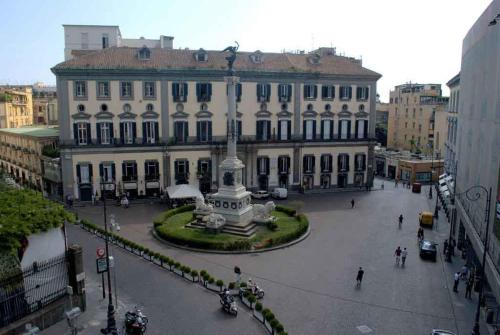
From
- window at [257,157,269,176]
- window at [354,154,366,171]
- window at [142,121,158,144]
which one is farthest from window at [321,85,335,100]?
A: window at [142,121,158,144]

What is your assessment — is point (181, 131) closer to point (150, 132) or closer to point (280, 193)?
point (150, 132)

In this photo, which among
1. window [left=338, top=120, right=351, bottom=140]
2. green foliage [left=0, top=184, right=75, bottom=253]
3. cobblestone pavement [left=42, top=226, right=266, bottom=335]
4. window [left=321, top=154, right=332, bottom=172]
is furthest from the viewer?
window [left=338, top=120, right=351, bottom=140]

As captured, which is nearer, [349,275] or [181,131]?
[349,275]

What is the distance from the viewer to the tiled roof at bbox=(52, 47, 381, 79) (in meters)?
48.3

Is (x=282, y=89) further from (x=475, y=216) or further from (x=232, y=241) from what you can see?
(x=475, y=216)

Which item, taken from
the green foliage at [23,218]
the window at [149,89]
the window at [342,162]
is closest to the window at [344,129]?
the window at [342,162]

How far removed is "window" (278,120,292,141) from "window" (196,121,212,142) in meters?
8.80

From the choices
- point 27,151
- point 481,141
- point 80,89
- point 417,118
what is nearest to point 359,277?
point 481,141

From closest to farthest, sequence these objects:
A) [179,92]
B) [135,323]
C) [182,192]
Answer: [135,323], [182,192], [179,92]

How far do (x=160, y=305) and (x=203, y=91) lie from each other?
33.1 m

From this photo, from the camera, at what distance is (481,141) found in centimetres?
2669

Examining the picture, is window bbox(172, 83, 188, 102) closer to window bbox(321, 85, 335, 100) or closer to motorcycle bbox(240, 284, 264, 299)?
window bbox(321, 85, 335, 100)

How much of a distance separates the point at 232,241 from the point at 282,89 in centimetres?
2753

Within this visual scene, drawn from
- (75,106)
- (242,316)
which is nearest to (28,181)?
(75,106)
